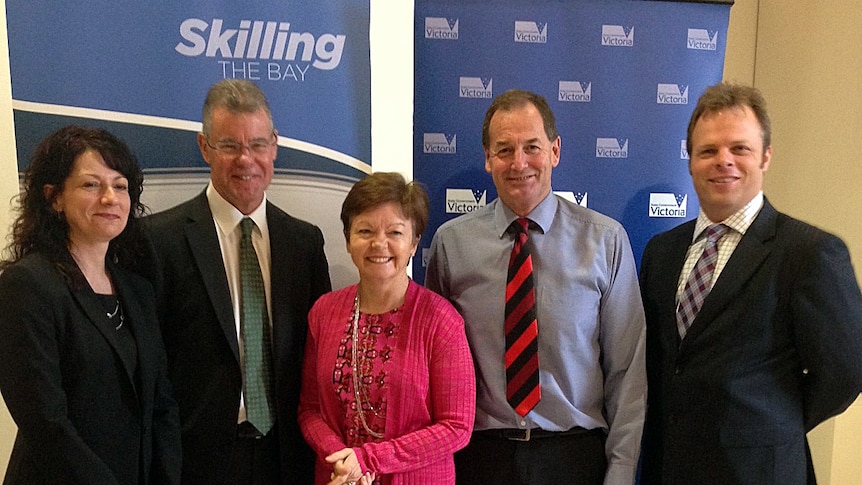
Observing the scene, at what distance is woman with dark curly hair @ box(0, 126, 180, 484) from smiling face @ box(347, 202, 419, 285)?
665 millimetres

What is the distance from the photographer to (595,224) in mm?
2066

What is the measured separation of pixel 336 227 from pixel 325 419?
0.97 m

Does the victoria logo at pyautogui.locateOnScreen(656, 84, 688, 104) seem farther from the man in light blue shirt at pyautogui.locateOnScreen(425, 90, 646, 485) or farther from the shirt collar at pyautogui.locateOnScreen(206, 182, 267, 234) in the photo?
the shirt collar at pyautogui.locateOnScreen(206, 182, 267, 234)

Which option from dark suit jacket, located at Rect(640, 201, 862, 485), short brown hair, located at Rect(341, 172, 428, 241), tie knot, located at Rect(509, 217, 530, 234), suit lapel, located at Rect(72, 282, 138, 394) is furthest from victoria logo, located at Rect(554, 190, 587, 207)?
suit lapel, located at Rect(72, 282, 138, 394)

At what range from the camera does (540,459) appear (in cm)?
196

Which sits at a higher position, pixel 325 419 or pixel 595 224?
pixel 595 224

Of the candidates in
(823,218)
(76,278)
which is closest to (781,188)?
(823,218)

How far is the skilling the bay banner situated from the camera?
238cm

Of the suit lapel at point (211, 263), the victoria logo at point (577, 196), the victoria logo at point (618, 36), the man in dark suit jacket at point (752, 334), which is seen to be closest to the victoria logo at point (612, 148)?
the victoria logo at point (577, 196)

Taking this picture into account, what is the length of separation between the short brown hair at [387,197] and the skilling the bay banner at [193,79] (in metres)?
0.78

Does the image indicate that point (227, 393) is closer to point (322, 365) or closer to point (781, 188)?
point (322, 365)

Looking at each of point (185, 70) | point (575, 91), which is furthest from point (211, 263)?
point (575, 91)

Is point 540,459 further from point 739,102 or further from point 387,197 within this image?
point 739,102

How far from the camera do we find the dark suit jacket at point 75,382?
5.10 ft
